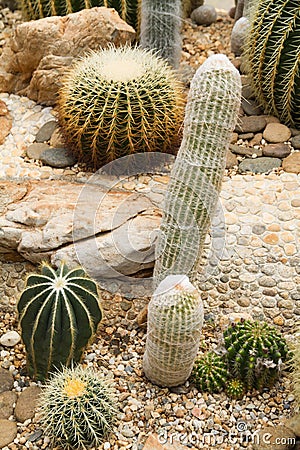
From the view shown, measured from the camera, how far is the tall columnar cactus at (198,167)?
3.22m

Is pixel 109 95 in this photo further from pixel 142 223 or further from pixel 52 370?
pixel 52 370

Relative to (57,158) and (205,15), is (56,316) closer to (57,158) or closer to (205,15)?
(57,158)

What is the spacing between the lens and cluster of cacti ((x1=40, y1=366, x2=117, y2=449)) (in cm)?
303

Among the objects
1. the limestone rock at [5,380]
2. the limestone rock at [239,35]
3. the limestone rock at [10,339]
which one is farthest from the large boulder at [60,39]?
the limestone rock at [5,380]

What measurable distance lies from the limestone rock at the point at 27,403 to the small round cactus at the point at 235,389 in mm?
908

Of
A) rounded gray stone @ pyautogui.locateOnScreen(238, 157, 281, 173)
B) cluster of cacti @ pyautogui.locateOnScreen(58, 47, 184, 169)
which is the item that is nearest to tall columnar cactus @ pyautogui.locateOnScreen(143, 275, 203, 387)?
cluster of cacti @ pyautogui.locateOnScreen(58, 47, 184, 169)

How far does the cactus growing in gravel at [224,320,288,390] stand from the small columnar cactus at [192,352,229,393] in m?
0.05

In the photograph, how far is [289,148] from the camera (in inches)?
186

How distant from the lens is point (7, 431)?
126 inches

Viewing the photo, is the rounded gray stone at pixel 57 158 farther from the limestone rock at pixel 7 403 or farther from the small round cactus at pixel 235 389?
the small round cactus at pixel 235 389

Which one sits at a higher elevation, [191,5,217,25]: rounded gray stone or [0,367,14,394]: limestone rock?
[191,5,217,25]: rounded gray stone

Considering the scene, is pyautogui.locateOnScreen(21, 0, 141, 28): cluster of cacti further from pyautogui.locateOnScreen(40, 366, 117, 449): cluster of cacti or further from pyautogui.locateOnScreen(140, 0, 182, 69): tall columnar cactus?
pyautogui.locateOnScreen(40, 366, 117, 449): cluster of cacti

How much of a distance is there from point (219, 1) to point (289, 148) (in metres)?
3.86

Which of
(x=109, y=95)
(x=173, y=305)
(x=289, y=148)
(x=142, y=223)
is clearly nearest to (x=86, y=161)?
(x=109, y=95)
